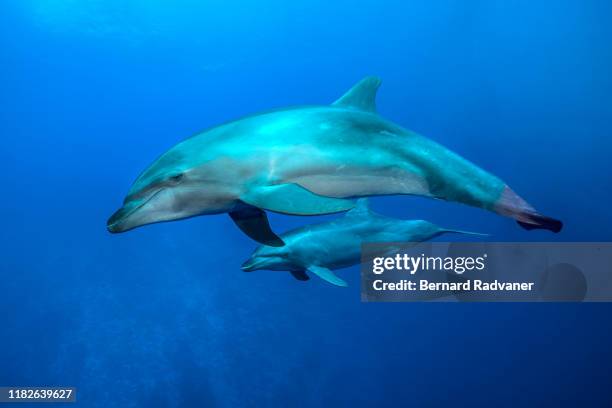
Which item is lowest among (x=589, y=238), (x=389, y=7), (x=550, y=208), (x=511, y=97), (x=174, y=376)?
(x=174, y=376)

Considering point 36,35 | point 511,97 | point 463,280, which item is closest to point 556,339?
point 511,97

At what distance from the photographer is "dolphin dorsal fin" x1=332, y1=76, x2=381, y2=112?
3805mm

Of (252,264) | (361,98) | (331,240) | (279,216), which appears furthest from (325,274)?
(279,216)

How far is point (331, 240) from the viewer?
6.83 metres

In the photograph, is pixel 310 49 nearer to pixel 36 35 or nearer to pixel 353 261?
pixel 36 35

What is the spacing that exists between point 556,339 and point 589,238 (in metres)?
2.48

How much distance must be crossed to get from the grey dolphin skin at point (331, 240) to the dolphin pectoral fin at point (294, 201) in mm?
3631

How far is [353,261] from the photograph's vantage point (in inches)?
276

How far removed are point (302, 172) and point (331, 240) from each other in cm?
366

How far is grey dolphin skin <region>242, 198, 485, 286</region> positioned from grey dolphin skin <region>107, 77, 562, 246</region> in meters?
3.19

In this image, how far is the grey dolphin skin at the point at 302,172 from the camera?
10.5 feet

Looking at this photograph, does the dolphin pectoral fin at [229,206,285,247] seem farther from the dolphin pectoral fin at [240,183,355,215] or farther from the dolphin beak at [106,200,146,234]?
the dolphin beak at [106,200,146,234]

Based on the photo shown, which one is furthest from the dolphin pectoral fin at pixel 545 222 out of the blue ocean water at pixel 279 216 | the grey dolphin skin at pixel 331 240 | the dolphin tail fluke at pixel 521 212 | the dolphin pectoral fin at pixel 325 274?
the blue ocean water at pixel 279 216

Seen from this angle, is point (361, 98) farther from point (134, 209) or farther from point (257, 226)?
point (134, 209)
